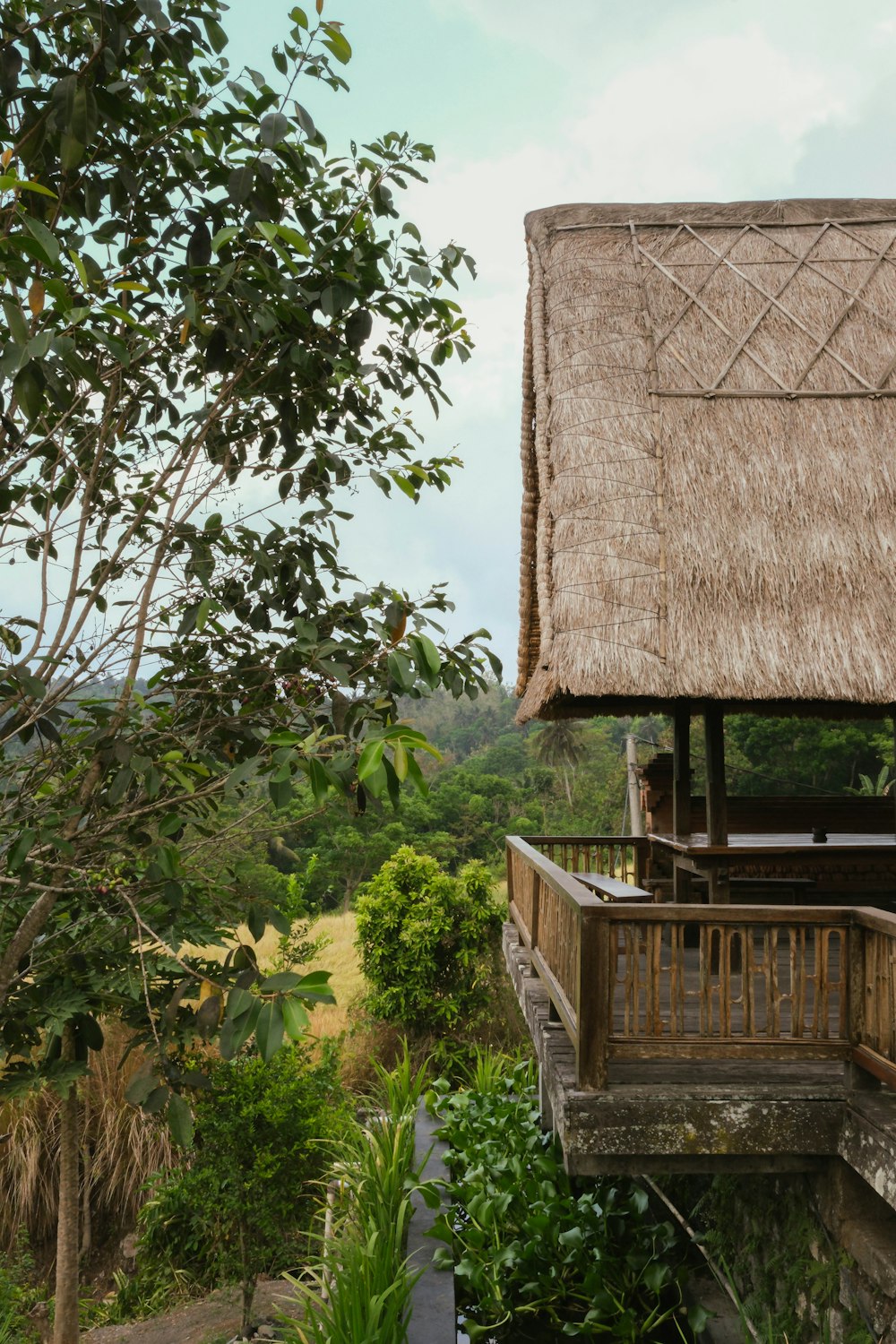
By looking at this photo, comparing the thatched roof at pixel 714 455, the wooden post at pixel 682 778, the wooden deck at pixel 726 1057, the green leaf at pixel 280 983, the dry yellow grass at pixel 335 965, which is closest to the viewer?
the green leaf at pixel 280 983

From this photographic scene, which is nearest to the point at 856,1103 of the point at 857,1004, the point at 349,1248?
the point at 857,1004

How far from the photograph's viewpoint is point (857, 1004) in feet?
11.9

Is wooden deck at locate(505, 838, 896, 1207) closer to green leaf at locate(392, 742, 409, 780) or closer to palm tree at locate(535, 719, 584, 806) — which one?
green leaf at locate(392, 742, 409, 780)

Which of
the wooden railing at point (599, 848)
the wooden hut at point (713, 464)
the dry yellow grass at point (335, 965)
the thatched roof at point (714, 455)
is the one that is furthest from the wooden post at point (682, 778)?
the dry yellow grass at point (335, 965)

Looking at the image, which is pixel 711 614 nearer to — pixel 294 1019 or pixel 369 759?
pixel 369 759

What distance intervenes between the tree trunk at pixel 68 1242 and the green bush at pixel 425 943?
17.8ft

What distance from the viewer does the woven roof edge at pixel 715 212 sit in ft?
24.5

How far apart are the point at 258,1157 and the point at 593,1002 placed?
3222 mm

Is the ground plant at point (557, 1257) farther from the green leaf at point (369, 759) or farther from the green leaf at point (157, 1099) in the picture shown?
the green leaf at point (369, 759)

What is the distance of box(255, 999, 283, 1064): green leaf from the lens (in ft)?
5.97

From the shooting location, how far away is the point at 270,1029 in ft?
6.09

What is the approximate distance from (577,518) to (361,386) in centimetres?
237

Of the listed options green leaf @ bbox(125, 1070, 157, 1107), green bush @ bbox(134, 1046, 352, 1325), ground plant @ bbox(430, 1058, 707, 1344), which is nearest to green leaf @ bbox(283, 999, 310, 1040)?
green leaf @ bbox(125, 1070, 157, 1107)

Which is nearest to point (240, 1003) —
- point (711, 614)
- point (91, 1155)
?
point (711, 614)
